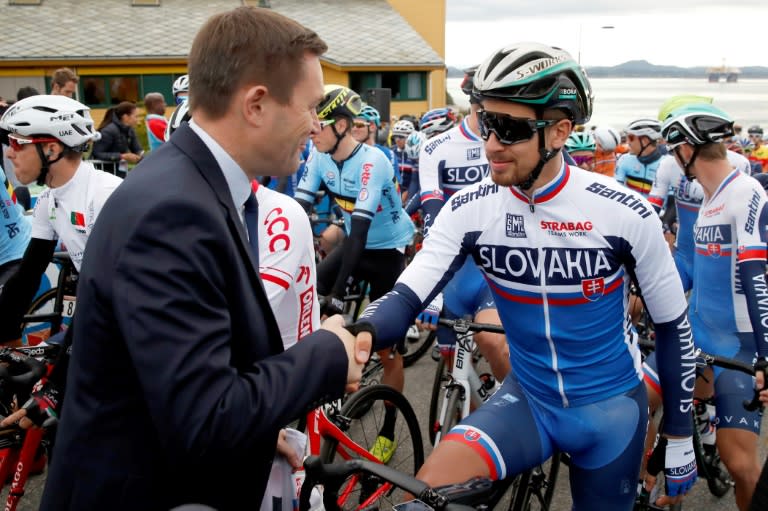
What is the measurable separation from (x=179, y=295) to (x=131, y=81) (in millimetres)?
34971

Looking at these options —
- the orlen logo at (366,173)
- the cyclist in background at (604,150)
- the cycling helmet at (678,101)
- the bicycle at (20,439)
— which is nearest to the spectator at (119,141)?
the orlen logo at (366,173)

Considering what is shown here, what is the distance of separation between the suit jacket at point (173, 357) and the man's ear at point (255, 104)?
130 millimetres

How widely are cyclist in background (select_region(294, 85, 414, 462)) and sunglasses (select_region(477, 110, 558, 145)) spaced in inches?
100

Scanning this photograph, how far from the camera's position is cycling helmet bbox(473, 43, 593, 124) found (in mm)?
2678

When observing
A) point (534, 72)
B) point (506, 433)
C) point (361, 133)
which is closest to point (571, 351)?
point (506, 433)

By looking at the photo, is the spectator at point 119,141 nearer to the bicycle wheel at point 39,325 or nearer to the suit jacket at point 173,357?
the bicycle wheel at point 39,325

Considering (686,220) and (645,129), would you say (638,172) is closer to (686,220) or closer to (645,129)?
(645,129)

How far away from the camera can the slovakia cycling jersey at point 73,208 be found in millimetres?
4016

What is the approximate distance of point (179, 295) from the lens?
4.19 ft

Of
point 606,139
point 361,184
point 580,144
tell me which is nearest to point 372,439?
point 361,184

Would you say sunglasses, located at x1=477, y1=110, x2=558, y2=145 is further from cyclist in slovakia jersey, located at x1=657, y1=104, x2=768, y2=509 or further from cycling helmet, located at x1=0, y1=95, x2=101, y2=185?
cycling helmet, located at x1=0, y1=95, x2=101, y2=185

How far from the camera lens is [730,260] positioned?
4.17 metres

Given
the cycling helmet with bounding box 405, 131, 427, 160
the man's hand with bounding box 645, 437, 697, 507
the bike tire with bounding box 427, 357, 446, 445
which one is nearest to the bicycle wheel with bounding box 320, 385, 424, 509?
the bike tire with bounding box 427, 357, 446, 445

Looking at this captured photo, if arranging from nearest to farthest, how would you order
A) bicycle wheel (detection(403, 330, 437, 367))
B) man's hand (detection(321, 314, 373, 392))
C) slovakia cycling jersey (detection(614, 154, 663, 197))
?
man's hand (detection(321, 314, 373, 392)) < bicycle wheel (detection(403, 330, 437, 367)) < slovakia cycling jersey (detection(614, 154, 663, 197))
